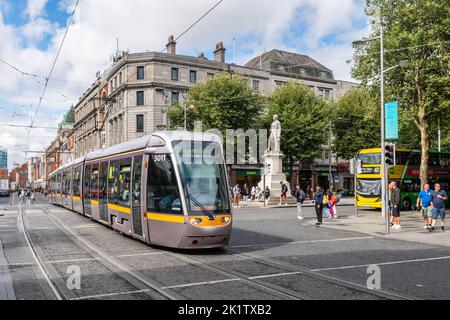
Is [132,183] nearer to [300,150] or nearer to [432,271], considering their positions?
[432,271]

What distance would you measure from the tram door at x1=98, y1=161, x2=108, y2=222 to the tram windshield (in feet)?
19.3

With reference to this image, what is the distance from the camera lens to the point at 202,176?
33.4ft

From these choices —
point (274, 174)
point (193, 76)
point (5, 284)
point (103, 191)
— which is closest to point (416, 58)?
point (274, 174)

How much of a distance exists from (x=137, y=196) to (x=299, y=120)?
33.5 meters

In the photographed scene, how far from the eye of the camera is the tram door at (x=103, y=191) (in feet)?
50.0

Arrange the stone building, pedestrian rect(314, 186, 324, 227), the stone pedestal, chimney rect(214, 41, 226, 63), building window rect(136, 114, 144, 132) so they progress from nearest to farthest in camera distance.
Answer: pedestrian rect(314, 186, 324, 227) < the stone pedestal < the stone building < building window rect(136, 114, 144, 132) < chimney rect(214, 41, 226, 63)

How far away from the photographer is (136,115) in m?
51.4

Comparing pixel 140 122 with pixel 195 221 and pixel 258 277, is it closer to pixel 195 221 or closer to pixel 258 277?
pixel 195 221

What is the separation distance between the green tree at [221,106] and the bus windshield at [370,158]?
47.5 ft

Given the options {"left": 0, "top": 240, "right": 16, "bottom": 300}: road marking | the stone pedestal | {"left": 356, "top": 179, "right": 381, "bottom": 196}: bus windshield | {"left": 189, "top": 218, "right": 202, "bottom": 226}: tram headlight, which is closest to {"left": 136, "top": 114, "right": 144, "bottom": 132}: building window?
the stone pedestal

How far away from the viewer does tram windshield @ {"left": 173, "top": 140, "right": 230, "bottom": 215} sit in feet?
32.6

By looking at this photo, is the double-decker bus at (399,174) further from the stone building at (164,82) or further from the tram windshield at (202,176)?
the stone building at (164,82)

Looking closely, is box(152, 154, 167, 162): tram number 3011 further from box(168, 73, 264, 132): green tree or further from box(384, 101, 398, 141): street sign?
box(168, 73, 264, 132): green tree

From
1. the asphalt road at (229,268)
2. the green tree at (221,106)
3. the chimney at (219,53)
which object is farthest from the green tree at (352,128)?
the asphalt road at (229,268)
